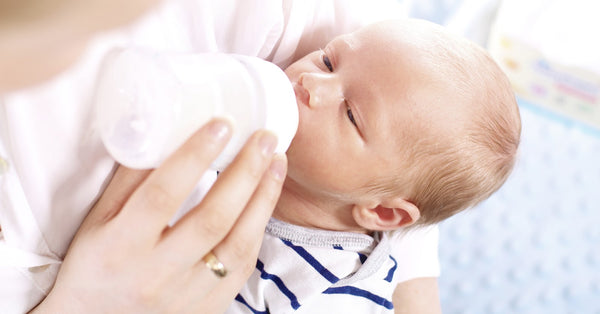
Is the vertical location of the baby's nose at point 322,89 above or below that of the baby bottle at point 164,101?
below

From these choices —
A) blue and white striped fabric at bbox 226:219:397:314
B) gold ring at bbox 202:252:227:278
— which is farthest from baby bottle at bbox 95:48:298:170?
blue and white striped fabric at bbox 226:219:397:314

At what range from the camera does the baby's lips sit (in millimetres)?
1022

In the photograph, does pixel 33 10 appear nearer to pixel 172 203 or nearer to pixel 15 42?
pixel 15 42

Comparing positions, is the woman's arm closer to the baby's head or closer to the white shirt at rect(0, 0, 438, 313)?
A: the baby's head

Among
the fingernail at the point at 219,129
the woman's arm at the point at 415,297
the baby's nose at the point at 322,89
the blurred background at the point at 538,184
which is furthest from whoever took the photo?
the blurred background at the point at 538,184

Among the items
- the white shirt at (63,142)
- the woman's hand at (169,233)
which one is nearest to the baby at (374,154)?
the white shirt at (63,142)

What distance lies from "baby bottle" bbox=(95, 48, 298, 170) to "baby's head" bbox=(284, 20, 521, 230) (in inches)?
9.8

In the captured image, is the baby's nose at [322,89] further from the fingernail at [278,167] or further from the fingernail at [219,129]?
the fingernail at [219,129]

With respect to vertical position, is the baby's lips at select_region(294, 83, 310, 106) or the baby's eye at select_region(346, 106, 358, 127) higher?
the baby's lips at select_region(294, 83, 310, 106)

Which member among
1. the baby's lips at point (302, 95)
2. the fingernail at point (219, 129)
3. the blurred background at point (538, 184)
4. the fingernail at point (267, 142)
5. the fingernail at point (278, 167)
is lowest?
the blurred background at point (538, 184)

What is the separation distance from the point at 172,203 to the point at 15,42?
381mm

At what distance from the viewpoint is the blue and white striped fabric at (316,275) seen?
1139mm

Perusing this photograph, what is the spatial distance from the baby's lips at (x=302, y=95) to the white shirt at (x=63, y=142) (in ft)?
0.32

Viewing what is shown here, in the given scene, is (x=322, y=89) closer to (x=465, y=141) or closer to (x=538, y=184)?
(x=465, y=141)
